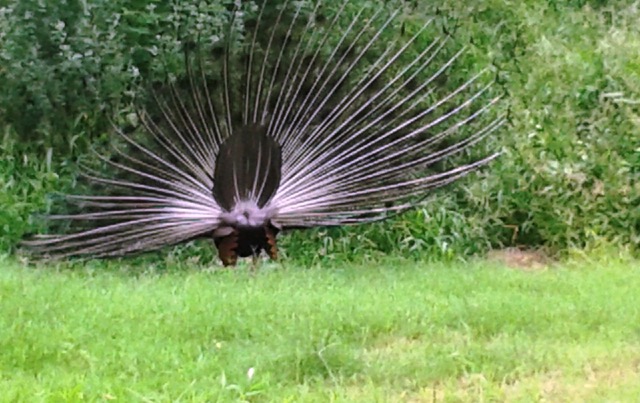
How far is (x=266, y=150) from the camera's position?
6.27 metres

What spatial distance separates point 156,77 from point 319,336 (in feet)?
9.68

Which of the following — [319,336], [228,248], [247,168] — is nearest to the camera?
[319,336]

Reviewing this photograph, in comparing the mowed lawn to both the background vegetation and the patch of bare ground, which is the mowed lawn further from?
the background vegetation

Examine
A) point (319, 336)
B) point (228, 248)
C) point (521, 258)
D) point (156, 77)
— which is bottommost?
point (521, 258)

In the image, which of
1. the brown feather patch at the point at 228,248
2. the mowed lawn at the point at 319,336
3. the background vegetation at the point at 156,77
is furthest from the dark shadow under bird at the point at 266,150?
the background vegetation at the point at 156,77

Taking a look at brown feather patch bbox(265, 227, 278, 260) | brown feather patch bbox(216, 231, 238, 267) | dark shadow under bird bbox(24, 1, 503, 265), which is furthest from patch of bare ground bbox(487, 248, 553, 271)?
brown feather patch bbox(216, 231, 238, 267)

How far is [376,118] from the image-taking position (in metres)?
6.42

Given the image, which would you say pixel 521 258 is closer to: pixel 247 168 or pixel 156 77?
pixel 247 168

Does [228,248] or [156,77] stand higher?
[156,77]

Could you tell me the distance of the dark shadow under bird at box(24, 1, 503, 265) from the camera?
606cm

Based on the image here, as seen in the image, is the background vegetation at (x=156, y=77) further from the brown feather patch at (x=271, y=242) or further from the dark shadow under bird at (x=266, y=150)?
the brown feather patch at (x=271, y=242)

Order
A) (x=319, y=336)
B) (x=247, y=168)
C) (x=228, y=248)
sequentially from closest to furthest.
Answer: (x=319, y=336) < (x=228, y=248) < (x=247, y=168)

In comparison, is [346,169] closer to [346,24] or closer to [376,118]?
[376,118]

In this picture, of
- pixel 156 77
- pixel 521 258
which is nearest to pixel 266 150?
pixel 156 77
